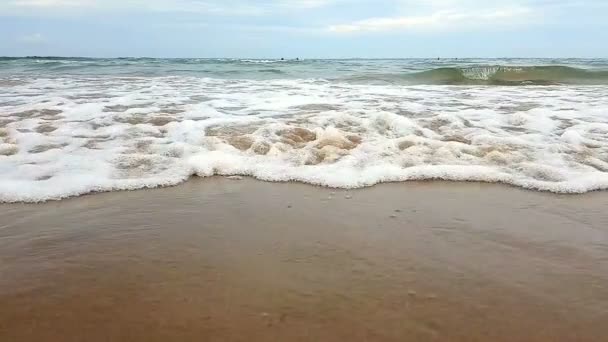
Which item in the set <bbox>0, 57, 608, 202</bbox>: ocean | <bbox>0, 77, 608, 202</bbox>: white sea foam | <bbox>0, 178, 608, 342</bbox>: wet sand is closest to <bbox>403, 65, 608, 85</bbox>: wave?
<bbox>0, 57, 608, 202</bbox>: ocean

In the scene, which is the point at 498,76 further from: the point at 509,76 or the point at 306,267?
the point at 306,267

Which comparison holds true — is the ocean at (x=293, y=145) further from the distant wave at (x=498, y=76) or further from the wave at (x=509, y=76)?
the wave at (x=509, y=76)

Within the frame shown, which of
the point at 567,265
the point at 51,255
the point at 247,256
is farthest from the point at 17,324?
the point at 567,265

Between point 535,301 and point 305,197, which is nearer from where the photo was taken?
point 535,301

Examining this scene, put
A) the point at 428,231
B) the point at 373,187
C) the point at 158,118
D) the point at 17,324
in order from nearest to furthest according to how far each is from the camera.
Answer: the point at 17,324
the point at 428,231
the point at 373,187
the point at 158,118

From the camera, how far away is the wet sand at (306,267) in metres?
1.52

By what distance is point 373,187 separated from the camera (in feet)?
10.1

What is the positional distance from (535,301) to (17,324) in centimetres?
178

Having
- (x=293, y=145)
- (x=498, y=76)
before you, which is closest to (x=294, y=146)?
(x=293, y=145)

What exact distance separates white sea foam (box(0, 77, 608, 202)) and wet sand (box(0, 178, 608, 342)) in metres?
0.36

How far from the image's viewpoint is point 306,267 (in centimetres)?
193

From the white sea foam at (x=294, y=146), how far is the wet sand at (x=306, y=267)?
1.18ft

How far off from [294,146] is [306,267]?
2254 mm

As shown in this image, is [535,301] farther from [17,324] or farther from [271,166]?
[271,166]
